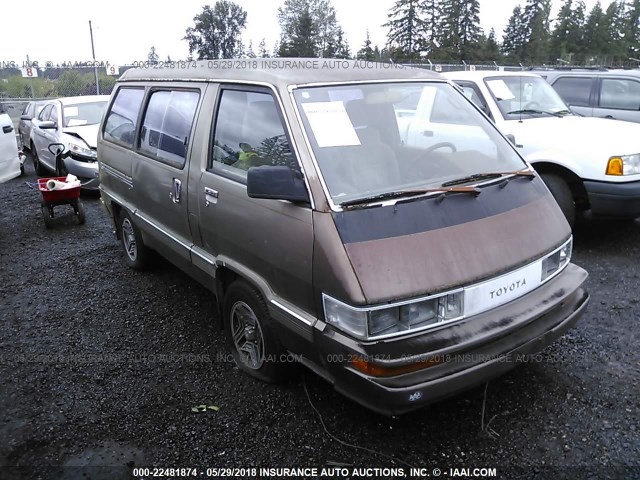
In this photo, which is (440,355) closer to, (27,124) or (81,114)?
(81,114)

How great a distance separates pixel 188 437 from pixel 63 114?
28.1 feet

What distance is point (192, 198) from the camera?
11.6 feet

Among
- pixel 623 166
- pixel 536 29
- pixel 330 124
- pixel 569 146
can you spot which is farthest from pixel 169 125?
pixel 536 29

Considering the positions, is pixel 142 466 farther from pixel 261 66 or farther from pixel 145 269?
pixel 145 269

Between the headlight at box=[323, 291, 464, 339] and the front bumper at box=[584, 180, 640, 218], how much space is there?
3.55 m

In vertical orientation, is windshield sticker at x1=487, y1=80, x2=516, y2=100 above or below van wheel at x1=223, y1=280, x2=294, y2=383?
above

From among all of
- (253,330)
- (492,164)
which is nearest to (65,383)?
(253,330)

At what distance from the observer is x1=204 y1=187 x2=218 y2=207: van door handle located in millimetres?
3256

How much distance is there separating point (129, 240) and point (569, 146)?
4.84 meters

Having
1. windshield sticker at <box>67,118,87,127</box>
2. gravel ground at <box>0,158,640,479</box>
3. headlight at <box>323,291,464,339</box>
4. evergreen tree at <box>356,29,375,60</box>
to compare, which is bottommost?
gravel ground at <box>0,158,640,479</box>

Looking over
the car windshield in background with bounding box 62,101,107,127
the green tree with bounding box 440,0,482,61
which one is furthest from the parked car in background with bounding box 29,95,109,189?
the green tree with bounding box 440,0,482,61

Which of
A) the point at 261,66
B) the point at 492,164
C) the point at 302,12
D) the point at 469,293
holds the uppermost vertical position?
the point at 302,12

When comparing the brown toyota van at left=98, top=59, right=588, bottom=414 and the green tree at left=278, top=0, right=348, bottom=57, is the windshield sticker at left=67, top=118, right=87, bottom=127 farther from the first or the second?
the green tree at left=278, top=0, right=348, bottom=57

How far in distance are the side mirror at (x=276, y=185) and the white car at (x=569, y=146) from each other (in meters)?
2.72
